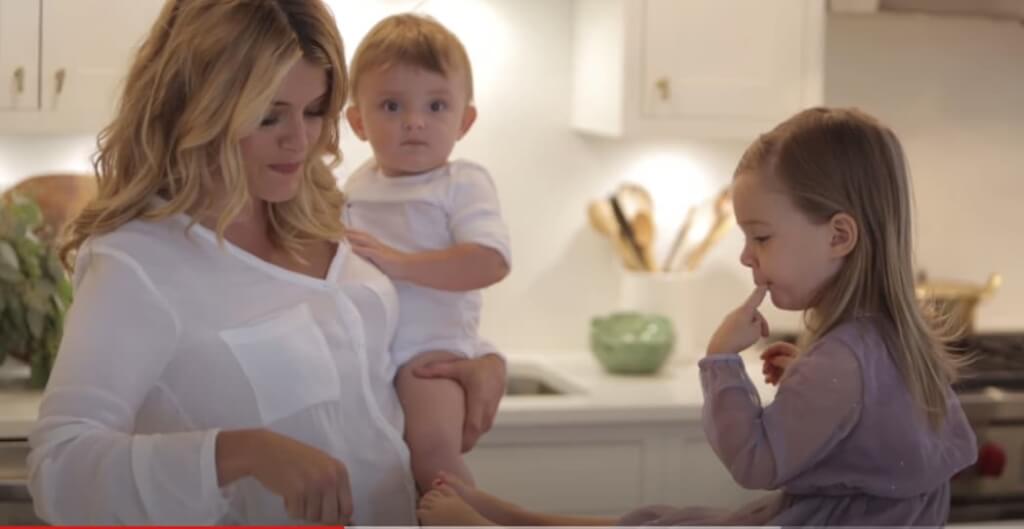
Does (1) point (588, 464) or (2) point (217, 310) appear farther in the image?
(1) point (588, 464)

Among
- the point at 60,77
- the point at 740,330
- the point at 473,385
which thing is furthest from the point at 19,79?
the point at 740,330

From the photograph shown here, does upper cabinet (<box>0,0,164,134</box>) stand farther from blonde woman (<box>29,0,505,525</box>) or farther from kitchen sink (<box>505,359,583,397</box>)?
kitchen sink (<box>505,359,583,397</box>)

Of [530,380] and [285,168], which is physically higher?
[285,168]

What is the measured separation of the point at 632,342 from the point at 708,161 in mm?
384

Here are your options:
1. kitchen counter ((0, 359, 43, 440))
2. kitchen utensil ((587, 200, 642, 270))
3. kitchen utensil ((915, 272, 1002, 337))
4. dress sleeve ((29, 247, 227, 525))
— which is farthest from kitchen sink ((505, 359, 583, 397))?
dress sleeve ((29, 247, 227, 525))

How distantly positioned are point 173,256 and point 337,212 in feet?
0.66

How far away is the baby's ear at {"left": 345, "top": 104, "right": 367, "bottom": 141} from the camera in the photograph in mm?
1403

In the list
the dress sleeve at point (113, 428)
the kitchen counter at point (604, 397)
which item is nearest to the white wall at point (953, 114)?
the kitchen counter at point (604, 397)

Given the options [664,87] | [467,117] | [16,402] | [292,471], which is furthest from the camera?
[664,87]

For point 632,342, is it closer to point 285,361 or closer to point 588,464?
point 588,464

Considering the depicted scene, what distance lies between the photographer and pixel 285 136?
112 centimetres

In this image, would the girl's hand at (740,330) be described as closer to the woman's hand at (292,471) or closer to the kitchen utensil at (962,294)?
the woman's hand at (292,471)

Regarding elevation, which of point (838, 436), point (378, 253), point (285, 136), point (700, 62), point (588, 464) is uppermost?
point (700, 62)

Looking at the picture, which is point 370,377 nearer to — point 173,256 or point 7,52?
point 173,256
